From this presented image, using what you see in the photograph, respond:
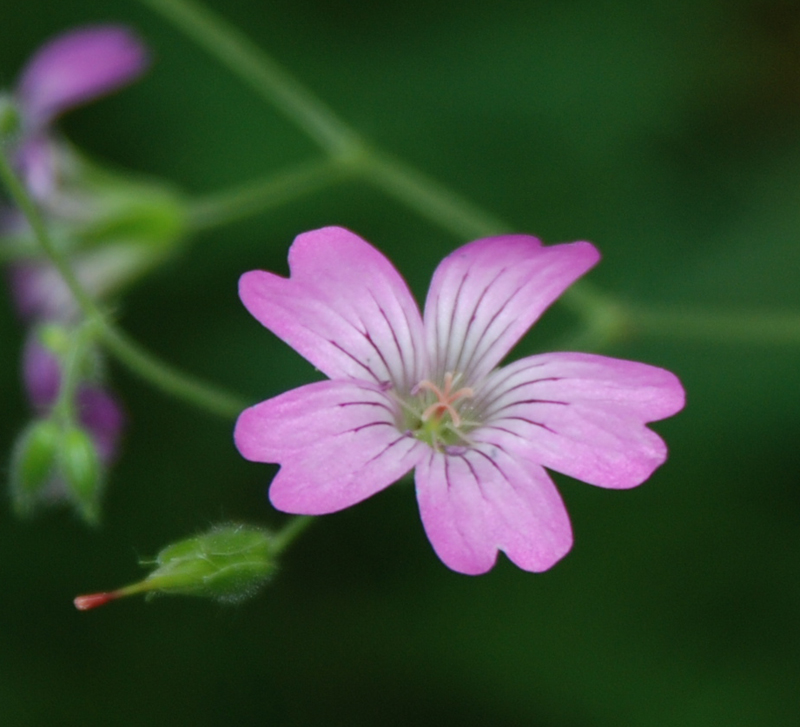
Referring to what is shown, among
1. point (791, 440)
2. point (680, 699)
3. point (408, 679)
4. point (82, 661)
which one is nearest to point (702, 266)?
point (791, 440)

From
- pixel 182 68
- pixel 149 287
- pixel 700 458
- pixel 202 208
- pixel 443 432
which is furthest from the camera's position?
pixel 182 68

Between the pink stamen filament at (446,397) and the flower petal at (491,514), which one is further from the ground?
the pink stamen filament at (446,397)

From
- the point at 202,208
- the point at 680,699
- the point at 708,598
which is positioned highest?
the point at 202,208

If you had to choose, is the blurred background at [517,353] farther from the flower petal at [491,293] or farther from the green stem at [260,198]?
the flower petal at [491,293]

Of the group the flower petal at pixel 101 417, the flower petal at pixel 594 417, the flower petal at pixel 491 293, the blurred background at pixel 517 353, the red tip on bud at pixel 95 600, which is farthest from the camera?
the blurred background at pixel 517 353

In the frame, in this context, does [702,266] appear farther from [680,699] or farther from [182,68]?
[182,68]

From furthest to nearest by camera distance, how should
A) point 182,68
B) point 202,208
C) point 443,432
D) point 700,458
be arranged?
point 182,68 → point 700,458 → point 202,208 → point 443,432

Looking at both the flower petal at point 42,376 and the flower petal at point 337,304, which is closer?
the flower petal at point 337,304

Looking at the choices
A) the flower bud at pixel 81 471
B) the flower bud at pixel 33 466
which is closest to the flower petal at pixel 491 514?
the flower bud at pixel 81 471
